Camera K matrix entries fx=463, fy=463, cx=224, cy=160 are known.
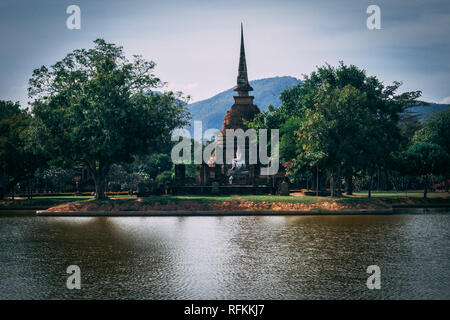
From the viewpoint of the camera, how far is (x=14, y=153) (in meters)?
47.3

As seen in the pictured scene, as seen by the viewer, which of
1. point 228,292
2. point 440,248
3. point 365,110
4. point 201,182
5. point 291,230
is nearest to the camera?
point 228,292

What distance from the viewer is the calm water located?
12.5 metres

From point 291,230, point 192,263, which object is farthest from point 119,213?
point 192,263

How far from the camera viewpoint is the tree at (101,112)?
3975 cm

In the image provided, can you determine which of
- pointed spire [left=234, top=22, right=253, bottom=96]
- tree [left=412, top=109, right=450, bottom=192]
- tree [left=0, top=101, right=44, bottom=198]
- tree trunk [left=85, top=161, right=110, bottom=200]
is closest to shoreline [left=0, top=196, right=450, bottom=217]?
tree trunk [left=85, top=161, right=110, bottom=200]

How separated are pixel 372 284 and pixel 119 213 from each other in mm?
27764

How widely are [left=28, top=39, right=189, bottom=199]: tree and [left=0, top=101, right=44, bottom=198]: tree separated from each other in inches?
199

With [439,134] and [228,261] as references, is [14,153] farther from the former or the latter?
[439,134]

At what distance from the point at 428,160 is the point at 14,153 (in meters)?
43.9

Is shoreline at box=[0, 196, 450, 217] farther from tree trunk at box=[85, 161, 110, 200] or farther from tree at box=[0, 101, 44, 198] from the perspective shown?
tree at box=[0, 101, 44, 198]

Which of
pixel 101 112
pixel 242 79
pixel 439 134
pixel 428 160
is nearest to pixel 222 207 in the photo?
pixel 101 112

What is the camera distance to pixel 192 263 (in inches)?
A: 643

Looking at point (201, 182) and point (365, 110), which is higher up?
point (365, 110)
